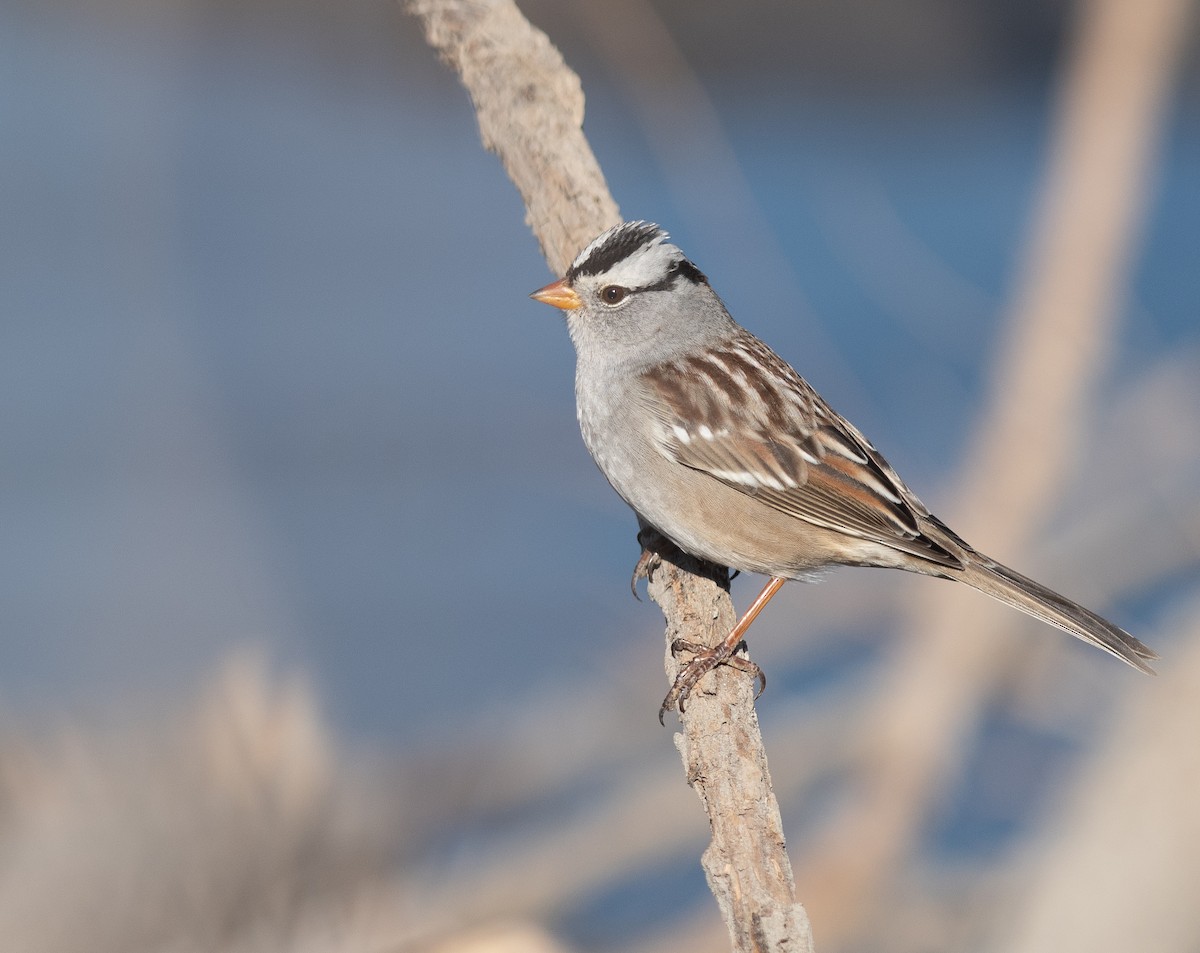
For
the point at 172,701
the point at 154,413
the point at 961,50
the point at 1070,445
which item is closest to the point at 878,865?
the point at 1070,445

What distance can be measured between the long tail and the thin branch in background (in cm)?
89

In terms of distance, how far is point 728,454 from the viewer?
291cm

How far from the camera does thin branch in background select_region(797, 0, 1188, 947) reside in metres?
3.56

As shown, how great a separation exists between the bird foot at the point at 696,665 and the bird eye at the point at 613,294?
0.82m

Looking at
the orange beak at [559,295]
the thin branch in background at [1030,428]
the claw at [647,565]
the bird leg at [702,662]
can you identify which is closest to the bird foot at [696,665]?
the bird leg at [702,662]

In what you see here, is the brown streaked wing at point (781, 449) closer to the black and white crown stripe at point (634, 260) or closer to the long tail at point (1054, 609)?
the long tail at point (1054, 609)

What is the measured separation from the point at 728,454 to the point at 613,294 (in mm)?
454

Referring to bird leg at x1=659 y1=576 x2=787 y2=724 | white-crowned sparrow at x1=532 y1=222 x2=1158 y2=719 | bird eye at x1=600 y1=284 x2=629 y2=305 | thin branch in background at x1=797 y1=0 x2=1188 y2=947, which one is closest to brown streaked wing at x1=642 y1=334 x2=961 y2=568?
white-crowned sparrow at x1=532 y1=222 x2=1158 y2=719

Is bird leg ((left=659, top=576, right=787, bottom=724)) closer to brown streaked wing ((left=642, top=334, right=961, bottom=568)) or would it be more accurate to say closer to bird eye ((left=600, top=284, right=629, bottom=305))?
brown streaked wing ((left=642, top=334, right=961, bottom=568))

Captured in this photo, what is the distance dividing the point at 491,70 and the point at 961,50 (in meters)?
5.90

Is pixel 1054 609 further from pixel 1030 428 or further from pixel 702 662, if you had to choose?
pixel 1030 428

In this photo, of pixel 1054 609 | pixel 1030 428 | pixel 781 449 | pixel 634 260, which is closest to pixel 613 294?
pixel 634 260

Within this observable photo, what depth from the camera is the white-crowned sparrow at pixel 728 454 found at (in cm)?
278

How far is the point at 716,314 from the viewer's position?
10.6 feet
